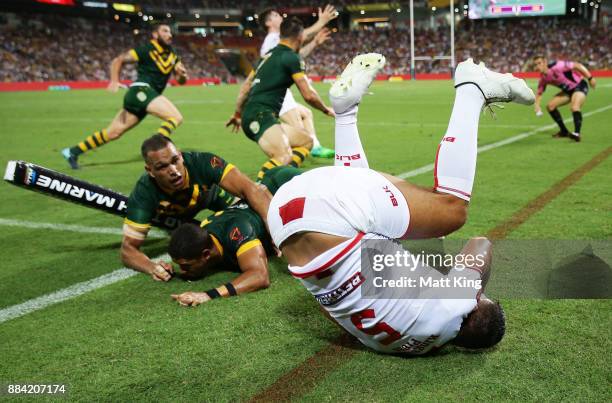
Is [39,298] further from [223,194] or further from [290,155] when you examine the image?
[290,155]

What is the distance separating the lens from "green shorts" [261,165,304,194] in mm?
4840

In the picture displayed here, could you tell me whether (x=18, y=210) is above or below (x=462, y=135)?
below

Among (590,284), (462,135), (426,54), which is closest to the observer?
(462,135)

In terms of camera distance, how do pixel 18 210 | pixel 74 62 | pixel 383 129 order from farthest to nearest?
pixel 74 62
pixel 383 129
pixel 18 210

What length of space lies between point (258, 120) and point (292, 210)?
460 centimetres

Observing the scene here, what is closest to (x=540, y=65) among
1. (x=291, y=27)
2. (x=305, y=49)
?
(x=305, y=49)

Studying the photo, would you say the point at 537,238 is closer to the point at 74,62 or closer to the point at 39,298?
the point at 39,298

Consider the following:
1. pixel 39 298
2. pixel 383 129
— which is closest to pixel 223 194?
pixel 39 298

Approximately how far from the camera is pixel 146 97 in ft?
32.7

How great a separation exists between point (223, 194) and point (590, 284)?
2807mm

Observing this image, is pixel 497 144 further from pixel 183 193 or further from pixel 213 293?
pixel 213 293

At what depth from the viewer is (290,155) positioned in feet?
23.0

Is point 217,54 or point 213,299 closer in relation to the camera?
point 213,299

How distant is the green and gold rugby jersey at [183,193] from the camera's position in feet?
14.7
